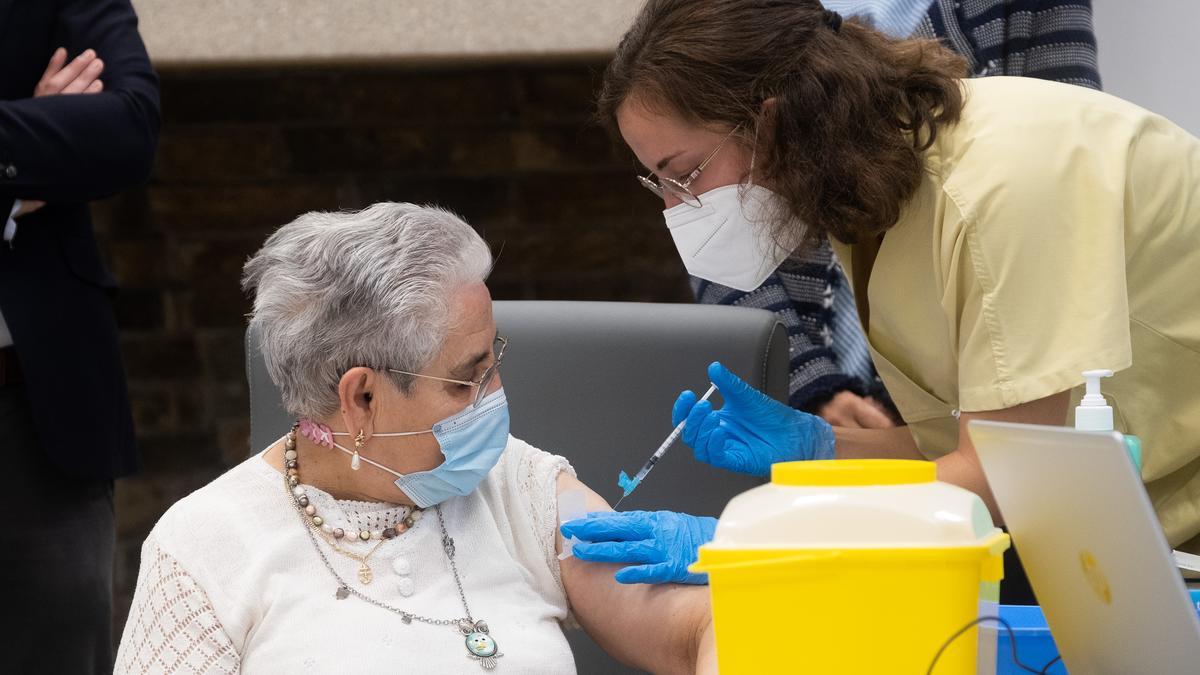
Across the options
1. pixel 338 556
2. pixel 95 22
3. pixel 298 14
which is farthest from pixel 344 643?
pixel 298 14

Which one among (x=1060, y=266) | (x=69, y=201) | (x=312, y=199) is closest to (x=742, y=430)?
(x=1060, y=266)

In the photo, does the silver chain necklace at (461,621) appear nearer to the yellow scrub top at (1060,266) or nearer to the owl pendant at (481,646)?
the owl pendant at (481,646)

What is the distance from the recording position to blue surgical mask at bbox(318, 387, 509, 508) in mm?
1610

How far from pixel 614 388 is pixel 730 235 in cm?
30

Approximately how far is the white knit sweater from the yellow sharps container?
70 cm

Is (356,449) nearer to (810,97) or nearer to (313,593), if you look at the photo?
(313,593)

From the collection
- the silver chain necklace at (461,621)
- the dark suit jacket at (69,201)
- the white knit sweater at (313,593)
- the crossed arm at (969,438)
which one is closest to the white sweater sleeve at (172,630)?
the white knit sweater at (313,593)

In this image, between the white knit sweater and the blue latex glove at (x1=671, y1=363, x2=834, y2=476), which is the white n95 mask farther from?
the white knit sweater

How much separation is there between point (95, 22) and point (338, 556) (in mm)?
1225

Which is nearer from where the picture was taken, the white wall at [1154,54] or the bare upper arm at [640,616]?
the bare upper arm at [640,616]

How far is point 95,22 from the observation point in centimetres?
230

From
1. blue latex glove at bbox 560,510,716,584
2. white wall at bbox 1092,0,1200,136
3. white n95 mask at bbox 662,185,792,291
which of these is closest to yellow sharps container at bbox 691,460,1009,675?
blue latex glove at bbox 560,510,716,584

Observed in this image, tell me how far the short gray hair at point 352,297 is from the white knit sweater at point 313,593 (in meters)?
0.16

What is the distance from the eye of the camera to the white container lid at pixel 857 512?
2.91ft
